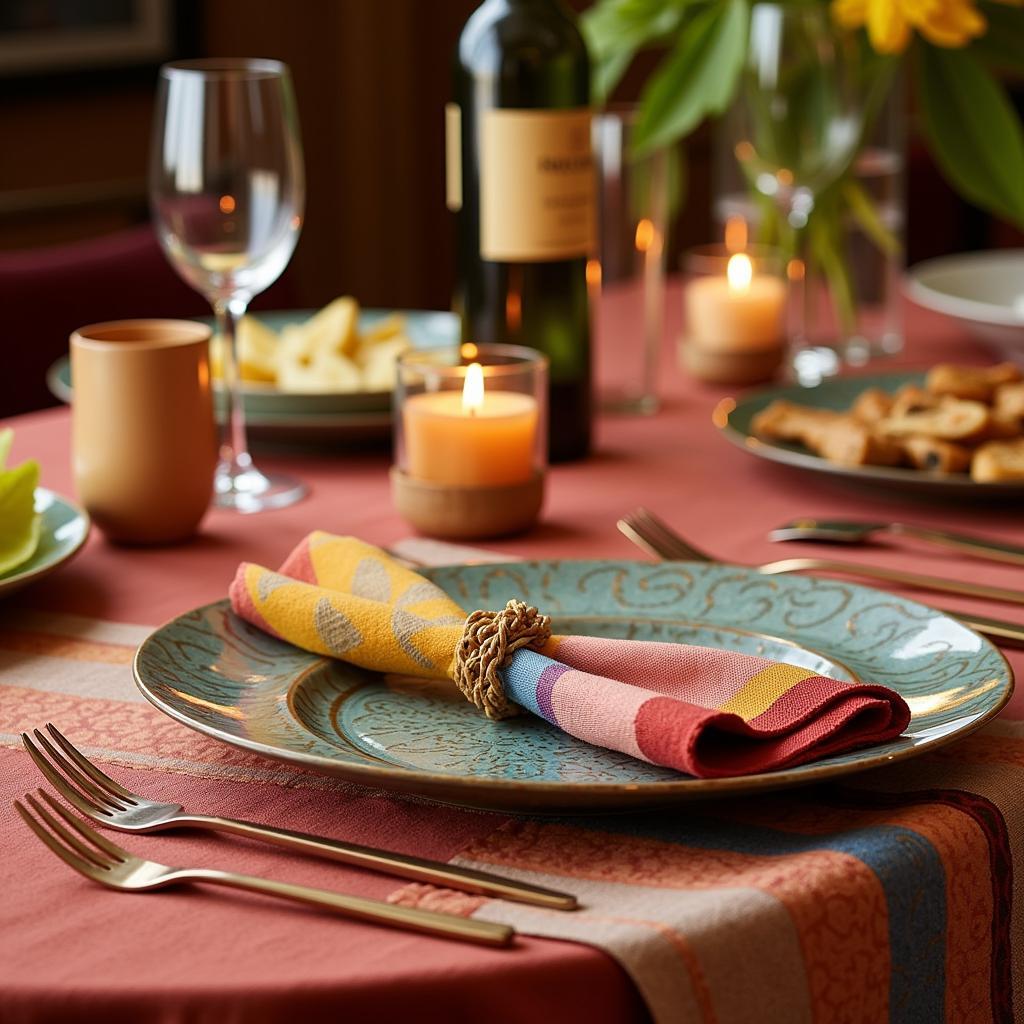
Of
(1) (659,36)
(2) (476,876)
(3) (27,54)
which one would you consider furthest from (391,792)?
(3) (27,54)

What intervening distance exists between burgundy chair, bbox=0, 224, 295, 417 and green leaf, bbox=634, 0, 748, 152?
0.74 m

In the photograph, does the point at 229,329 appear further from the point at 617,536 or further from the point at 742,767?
the point at 742,767

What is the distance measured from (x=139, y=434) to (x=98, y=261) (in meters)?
0.95

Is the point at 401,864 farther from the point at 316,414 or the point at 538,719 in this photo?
the point at 316,414

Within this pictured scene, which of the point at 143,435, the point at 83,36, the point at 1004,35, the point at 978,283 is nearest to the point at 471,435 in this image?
the point at 143,435

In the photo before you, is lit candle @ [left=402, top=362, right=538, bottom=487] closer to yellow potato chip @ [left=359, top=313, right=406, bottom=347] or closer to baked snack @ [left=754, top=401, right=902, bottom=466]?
baked snack @ [left=754, top=401, right=902, bottom=466]

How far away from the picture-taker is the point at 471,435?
1.01m

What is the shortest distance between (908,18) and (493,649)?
820 millimetres

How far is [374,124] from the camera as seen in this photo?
3852mm

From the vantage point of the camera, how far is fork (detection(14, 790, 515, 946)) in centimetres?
50

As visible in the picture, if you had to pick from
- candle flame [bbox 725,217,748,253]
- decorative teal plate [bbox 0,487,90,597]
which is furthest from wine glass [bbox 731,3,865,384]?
decorative teal plate [bbox 0,487,90,597]

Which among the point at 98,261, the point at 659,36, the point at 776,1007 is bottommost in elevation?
the point at 776,1007

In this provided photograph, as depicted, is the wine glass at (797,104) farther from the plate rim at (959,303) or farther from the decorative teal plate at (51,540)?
the decorative teal plate at (51,540)

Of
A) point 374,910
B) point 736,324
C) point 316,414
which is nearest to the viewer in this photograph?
point 374,910
